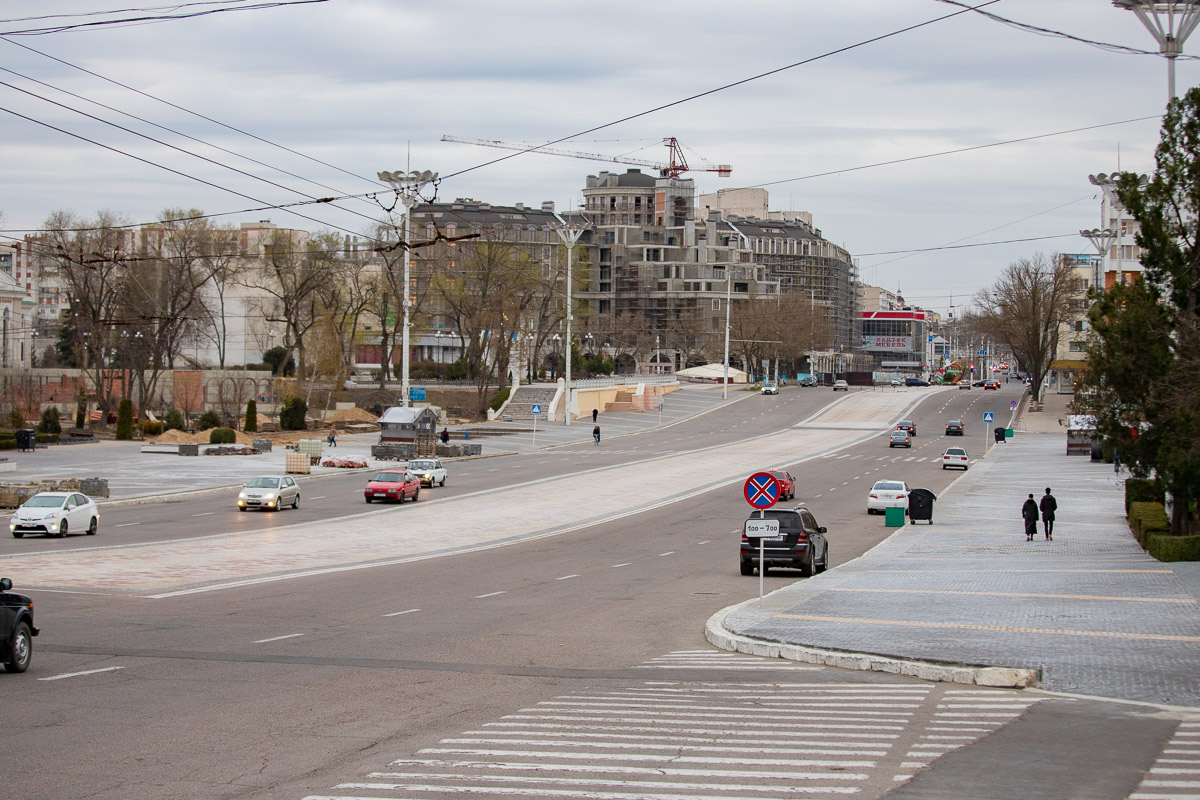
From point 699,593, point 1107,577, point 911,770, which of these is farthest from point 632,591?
point 911,770

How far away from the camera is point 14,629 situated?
1331 cm

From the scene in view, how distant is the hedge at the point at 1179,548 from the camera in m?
27.1

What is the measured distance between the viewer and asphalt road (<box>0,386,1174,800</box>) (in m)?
9.13

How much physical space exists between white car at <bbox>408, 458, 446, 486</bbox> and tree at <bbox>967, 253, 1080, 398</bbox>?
73657mm

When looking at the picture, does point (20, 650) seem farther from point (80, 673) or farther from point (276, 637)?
point (276, 637)

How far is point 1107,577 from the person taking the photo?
80.4 ft

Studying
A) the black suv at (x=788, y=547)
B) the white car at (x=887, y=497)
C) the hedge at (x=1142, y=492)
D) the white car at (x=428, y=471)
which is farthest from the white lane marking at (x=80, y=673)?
the white car at (x=428, y=471)

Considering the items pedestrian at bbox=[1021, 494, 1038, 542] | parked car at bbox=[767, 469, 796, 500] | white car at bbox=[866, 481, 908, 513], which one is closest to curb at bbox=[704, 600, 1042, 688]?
pedestrian at bbox=[1021, 494, 1038, 542]

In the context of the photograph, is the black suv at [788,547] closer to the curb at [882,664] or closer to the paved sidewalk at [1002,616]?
the paved sidewalk at [1002,616]

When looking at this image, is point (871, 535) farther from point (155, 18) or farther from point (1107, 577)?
point (155, 18)

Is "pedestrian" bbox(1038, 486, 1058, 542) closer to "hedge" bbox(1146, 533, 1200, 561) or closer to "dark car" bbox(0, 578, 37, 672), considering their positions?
"hedge" bbox(1146, 533, 1200, 561)

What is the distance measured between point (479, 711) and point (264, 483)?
30.9 m

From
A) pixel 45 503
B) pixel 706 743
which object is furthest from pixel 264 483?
pixel 706 743

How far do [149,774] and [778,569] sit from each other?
20.9 meters
